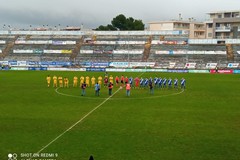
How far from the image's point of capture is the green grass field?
15094 millimetres

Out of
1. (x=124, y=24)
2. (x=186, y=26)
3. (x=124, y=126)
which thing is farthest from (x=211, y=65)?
(x=124, y=126)

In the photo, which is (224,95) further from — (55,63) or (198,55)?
(55,63)

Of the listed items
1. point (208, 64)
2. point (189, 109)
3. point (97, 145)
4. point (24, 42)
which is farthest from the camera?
point (24, 42)

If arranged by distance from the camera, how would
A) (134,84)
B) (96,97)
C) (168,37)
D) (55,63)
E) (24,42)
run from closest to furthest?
(96,97) < (134,84) < (55,63) < (168,37) < (24,42)

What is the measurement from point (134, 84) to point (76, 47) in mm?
54567

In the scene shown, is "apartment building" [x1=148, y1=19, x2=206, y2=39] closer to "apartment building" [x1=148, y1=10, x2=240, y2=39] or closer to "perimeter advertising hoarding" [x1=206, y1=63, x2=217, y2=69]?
"apartment building" [x1=148, y1=10, x2=240, y2=39]

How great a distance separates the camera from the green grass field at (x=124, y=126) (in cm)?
1509

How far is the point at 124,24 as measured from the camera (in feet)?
413

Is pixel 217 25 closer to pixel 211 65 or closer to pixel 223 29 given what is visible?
pixel 223 29

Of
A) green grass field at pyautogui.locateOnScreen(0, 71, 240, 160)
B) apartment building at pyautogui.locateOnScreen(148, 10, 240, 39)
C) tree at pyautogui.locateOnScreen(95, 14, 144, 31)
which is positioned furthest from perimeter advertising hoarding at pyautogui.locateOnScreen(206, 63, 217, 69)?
tree at pyautogui.locateOnScreen(95, 14, 144, 31)

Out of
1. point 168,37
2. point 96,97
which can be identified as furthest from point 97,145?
point 168,37

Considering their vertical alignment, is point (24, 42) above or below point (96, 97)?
above

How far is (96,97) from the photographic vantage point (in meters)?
31.6

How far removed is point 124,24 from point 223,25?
1570 inches
